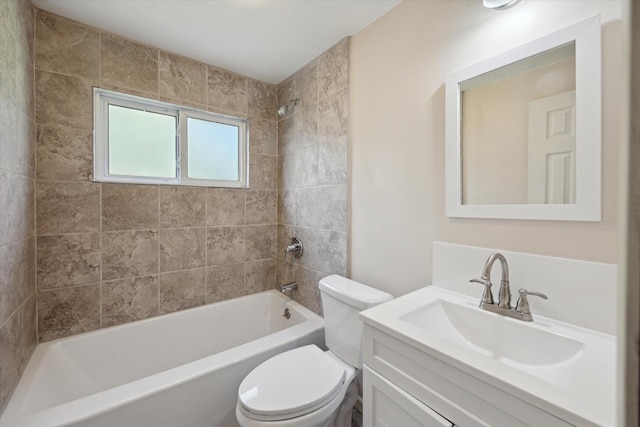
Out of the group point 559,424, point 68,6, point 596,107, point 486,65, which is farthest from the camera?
point 68,6

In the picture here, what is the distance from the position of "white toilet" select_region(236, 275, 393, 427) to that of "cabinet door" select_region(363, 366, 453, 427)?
0.23 meters

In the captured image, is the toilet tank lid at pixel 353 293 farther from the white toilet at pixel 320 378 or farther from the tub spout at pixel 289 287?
the tub spout at pixel 289 287

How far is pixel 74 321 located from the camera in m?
1.62

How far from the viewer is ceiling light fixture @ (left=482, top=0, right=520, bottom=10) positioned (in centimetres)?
98

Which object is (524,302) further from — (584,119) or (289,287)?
(289,287)

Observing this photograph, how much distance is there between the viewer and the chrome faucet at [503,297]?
0.93 m

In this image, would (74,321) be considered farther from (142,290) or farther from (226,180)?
(226,180)

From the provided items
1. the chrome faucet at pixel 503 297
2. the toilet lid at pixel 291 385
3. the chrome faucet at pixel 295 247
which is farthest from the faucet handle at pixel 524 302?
the chrome faucet at pixel 295 247

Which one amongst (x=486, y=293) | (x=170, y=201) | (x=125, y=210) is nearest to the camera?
(x=486, y=293)

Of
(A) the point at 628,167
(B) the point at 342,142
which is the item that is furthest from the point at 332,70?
(A) the point at 628,167

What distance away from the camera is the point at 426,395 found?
809 mm

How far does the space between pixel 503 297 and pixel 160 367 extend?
6.79 feet

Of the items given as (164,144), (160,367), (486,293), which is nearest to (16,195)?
(164,144)

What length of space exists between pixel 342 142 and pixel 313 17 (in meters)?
0.72
